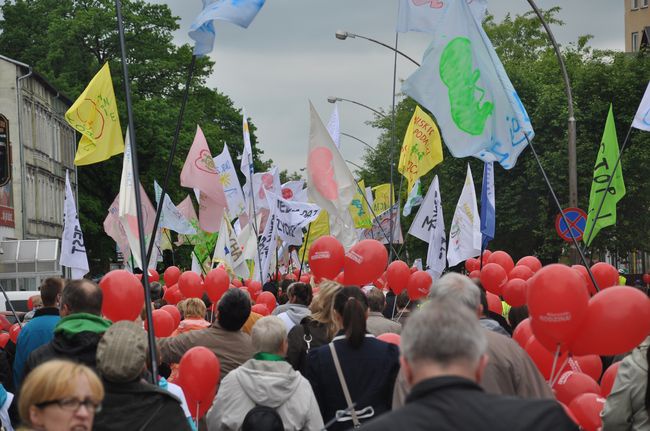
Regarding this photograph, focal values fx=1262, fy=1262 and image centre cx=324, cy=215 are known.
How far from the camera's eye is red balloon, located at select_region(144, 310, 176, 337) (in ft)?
30.7

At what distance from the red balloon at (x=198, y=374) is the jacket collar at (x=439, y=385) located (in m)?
3.89

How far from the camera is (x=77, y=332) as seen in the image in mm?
6113

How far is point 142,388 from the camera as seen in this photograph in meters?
5.44

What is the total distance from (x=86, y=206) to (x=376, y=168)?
874 inches

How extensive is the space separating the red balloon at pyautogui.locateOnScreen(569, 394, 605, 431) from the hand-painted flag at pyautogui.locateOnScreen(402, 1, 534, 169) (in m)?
4.51

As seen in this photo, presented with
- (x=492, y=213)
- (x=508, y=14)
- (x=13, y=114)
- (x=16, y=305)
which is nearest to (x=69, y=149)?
(x=13, y=114)

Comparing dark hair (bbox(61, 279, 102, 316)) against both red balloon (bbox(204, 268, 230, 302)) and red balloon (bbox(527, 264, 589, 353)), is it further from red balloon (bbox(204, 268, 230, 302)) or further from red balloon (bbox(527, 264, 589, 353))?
red balloon (bbox(204, 268, 230, 302))

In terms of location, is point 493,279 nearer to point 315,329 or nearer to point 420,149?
point 315,329

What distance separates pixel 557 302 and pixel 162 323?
400 cm

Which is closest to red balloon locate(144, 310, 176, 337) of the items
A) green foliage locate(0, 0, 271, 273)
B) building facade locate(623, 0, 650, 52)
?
green foliage locate(0, 0, 271, 273)

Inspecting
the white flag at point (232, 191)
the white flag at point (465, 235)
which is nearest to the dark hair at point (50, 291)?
the white flag at point (465, 235)

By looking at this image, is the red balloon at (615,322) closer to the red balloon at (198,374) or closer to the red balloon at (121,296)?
the red balloon at (198,374)

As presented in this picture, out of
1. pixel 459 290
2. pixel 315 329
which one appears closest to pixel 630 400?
pixel 459 290

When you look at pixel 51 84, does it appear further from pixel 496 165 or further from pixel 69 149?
pixel 496 165
